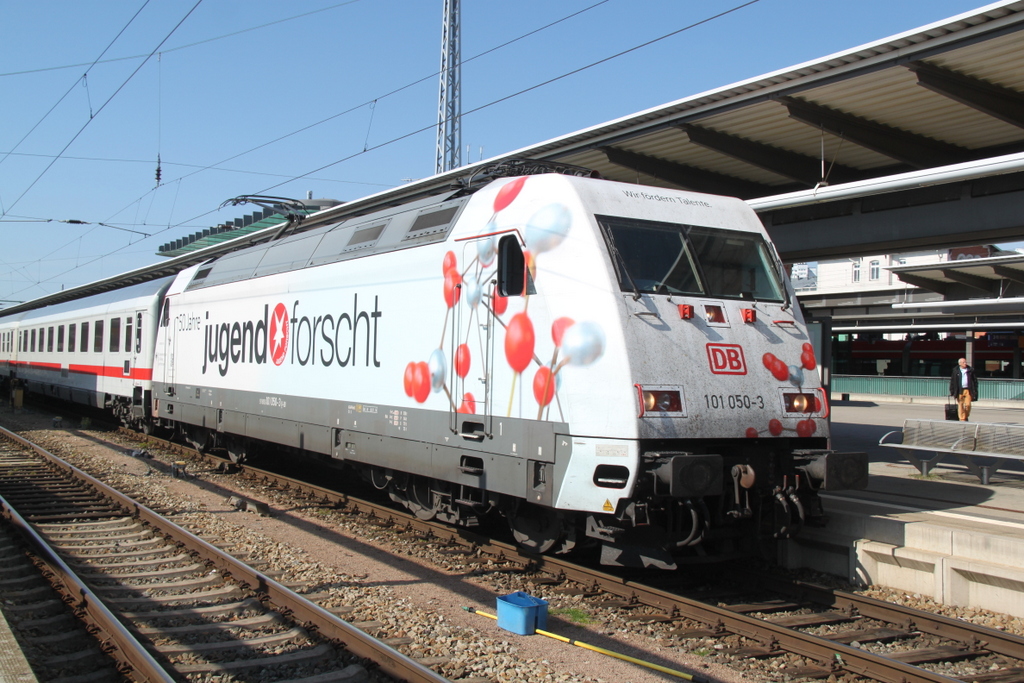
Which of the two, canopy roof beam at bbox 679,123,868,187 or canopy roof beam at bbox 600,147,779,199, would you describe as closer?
canopy roof beam at bbox 679,123,868,187

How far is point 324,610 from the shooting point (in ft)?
20.2

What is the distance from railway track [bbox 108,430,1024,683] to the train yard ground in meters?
0.16

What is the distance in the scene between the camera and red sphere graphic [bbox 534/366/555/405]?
680 cm

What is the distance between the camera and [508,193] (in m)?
7.58

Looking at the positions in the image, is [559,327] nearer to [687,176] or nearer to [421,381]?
[421,381]

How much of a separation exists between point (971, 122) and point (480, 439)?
24.5ft

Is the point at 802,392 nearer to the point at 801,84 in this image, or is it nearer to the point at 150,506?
the point at 801,84

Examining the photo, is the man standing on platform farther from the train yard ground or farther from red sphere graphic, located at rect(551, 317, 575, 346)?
red sphere graphic, located at rect(551, 317, 575, 346)

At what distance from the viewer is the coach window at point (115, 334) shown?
19234 mm

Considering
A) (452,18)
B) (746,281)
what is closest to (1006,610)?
(746,281)

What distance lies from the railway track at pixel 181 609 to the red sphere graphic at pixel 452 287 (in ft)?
9.87

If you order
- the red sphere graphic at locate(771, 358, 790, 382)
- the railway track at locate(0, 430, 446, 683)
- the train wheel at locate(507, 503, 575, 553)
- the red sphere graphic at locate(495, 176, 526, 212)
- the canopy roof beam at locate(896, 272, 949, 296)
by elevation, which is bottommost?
the railway track at locate(0, 430, 446, 683)

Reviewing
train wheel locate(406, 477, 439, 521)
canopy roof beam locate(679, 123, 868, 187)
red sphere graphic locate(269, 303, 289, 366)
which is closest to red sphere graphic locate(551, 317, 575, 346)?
train wheel locate(406, 477, 439, 521)

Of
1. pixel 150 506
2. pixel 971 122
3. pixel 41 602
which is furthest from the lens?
pixel 150 506
